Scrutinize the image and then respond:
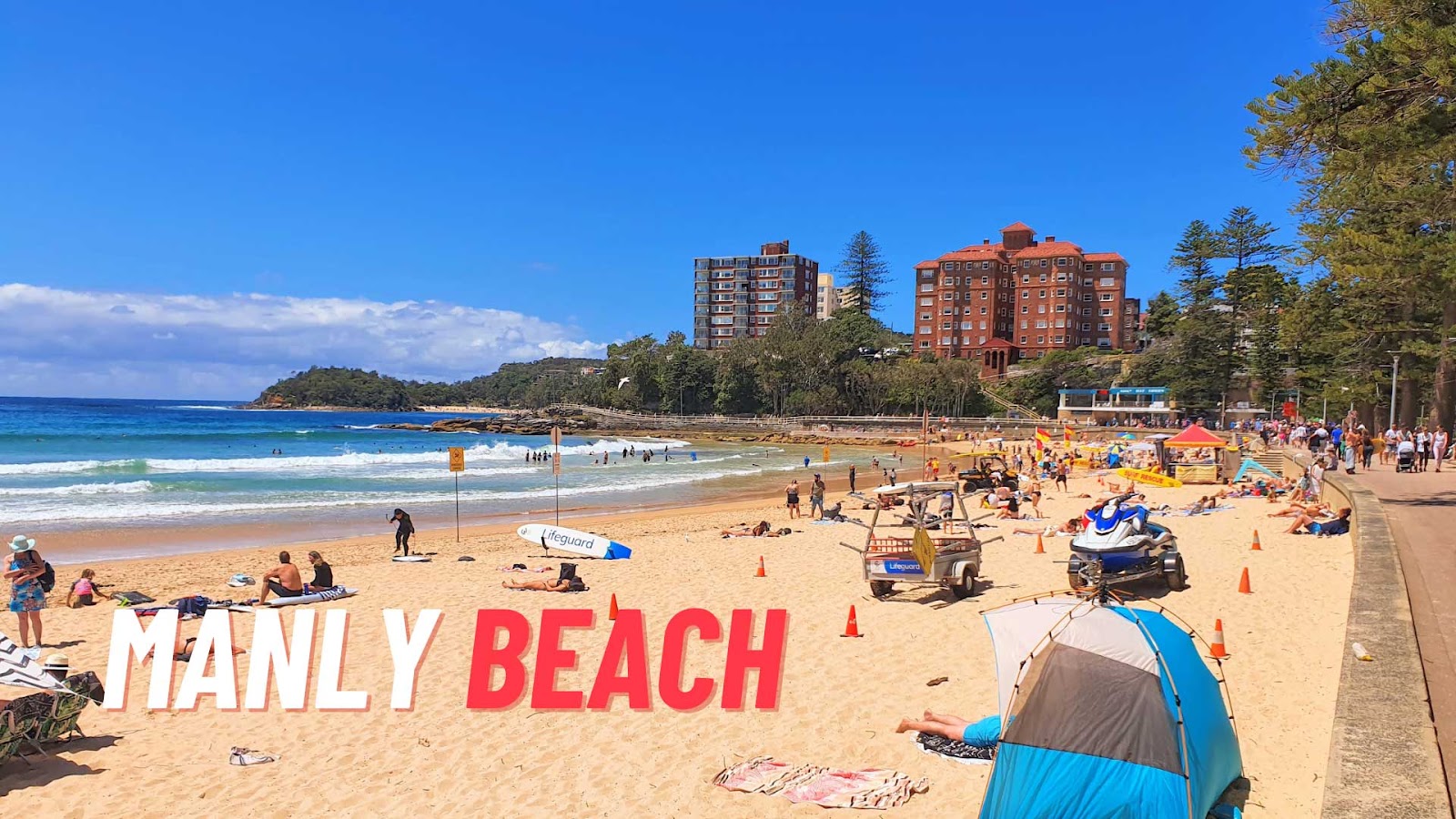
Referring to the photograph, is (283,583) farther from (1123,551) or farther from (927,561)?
(1123,551)

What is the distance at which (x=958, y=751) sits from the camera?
6348 millimetres

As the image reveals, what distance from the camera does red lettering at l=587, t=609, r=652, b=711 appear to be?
26.5ft

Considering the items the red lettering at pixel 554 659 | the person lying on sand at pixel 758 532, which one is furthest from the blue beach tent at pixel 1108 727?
the person lying on sand at pixel 758 532

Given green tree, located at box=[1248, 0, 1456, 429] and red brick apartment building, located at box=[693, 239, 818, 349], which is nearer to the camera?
green tree, located at box=[1248, 0, 1456, 429]

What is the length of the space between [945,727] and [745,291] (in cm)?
13820

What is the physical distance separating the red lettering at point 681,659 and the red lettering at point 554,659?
90cm

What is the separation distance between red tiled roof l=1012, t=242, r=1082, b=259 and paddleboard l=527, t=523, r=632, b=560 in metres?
88.8

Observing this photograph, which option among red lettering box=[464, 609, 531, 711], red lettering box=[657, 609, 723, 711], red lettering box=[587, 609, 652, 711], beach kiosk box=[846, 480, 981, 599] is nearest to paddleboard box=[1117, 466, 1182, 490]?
beach kiosk box=[846, 480, 981, 599]

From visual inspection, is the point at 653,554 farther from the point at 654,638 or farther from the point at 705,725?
the point at 705,725

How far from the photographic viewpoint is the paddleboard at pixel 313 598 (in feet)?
41.1

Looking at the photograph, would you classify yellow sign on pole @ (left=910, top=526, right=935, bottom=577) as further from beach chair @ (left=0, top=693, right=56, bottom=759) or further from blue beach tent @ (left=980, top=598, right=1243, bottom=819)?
beach chair @ (left=0, top=693, right=56, bottom=759)

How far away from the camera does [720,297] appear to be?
145750 millimetres

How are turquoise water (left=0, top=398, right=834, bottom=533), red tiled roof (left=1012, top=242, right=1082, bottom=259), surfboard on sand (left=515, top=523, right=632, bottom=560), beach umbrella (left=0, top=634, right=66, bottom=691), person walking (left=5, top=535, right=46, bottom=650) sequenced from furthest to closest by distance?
red tiled roof (left=1012, top=242, right=1082, bottom=259) → turquoise water (left=0, top=398, right=834, bottom=533) → surfboard on sand (left=515, top=523, right=632, bottom=560) → person walking (left=5, top=535, right=46, bottom=650) → beach umbrella (left=0, top=634, right=66, bottom=691)

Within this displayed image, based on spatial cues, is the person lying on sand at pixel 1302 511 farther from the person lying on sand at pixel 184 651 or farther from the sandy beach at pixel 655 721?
the person lying on sand at pixel 184 651
